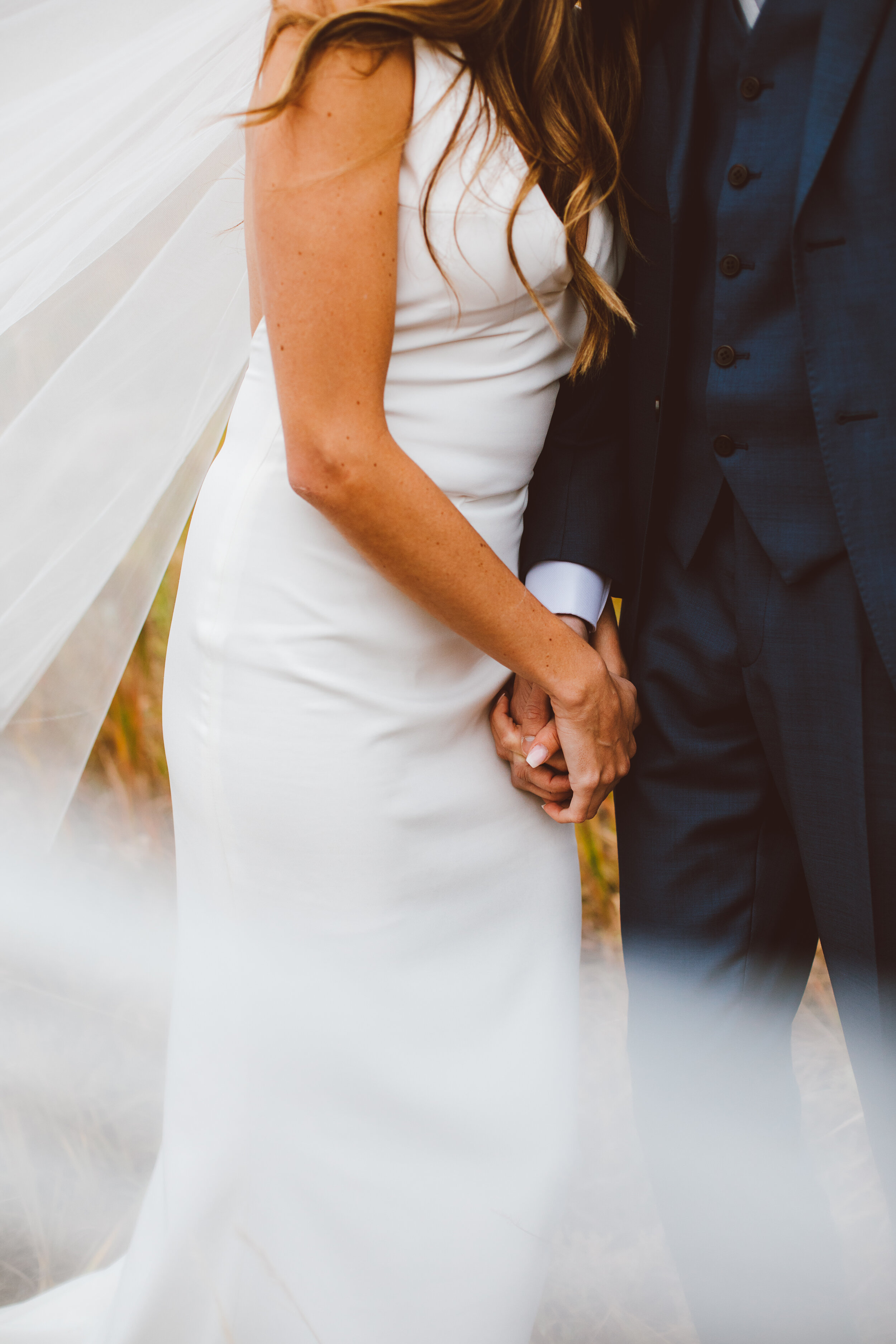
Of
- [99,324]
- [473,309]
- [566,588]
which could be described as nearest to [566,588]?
[566,588]

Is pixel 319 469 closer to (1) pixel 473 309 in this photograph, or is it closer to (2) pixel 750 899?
(1) pixel 473 309

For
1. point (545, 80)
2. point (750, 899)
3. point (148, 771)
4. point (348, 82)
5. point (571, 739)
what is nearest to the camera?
point (348, 82)

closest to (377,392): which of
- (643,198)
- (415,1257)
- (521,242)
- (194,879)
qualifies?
(521,242)

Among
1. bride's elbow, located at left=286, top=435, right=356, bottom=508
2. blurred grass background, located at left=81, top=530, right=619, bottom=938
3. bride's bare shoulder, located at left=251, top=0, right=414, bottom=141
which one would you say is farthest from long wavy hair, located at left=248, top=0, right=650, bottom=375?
blurred grass background, located at left=81, top=530, right=619, bottom=938

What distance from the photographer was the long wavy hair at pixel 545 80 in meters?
0.76

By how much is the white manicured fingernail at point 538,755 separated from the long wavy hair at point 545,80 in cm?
35

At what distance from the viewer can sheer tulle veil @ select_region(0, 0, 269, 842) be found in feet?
3.56

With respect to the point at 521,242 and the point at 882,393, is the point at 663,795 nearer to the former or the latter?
the point at 882,393

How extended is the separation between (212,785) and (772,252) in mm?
671

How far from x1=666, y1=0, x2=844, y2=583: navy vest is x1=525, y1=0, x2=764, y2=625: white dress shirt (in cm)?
15

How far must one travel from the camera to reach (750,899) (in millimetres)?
1140

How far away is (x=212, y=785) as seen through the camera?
999 mm

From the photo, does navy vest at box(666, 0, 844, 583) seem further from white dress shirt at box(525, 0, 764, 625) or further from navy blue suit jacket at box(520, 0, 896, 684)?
white dress shirt at box(525, 0, 764, 625)

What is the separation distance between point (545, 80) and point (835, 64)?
226mm
